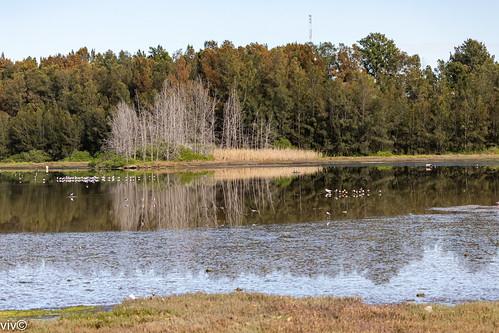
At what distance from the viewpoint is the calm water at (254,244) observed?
1922 cm

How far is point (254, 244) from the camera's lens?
87.9ft

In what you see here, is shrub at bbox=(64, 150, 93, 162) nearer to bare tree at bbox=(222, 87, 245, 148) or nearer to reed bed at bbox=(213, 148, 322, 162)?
bare tree at bbox=(222, 87, 245, 148)

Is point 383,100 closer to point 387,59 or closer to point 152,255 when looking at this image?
point 387,59

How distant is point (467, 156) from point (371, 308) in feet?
308

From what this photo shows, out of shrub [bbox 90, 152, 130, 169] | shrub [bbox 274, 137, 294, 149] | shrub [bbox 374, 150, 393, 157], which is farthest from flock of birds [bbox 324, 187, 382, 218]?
shrub [bbox 374, 150, 393, 157]

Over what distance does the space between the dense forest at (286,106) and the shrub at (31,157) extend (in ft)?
4.83

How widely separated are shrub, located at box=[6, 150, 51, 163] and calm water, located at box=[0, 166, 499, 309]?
62.4m

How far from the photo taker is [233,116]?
338 feet

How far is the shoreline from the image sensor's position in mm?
91125

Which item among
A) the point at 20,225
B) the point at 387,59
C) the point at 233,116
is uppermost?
the point at 387,59

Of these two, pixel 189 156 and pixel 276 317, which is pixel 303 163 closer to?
pixel 189 156

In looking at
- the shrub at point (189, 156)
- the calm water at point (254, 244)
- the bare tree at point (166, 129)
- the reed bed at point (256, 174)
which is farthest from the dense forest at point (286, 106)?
the calm water at point (254, 244)

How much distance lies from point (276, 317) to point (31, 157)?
10431cm

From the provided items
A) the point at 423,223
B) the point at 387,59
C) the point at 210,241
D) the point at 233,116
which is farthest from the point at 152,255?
the point at 387,59
